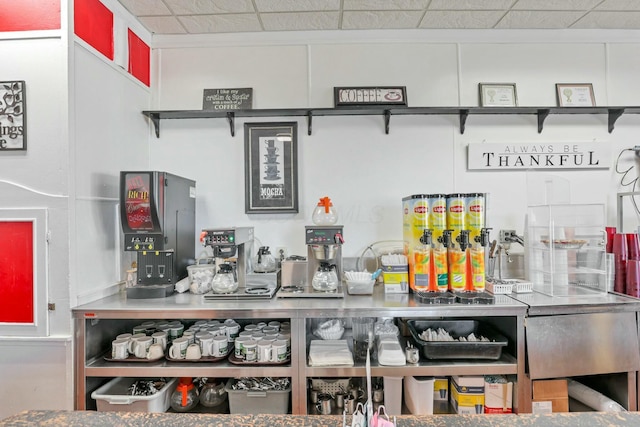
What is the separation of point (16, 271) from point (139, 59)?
1.62m

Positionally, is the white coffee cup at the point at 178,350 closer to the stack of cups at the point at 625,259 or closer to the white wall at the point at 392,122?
the white wall at the point at 392,122

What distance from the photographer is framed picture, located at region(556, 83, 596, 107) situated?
2584mm

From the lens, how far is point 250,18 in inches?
96.2

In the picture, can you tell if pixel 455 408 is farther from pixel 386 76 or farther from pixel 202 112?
pixel 202 112

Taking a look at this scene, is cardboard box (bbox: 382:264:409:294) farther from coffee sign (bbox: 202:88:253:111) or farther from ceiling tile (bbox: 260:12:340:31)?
ceiling tile (bbox: 260:12:340:31)

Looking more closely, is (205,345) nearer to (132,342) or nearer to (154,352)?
(154,352)

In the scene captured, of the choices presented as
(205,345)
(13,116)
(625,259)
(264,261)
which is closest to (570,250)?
(625,259)

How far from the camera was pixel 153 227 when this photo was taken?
2.01 m

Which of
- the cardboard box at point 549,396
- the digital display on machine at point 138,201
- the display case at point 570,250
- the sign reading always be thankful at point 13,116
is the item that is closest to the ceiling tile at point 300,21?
the digital display on machine at point 138,201

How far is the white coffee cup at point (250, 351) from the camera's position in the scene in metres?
1.85

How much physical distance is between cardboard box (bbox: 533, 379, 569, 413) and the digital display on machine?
2347 millimetres

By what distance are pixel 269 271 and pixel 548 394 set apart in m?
1.80

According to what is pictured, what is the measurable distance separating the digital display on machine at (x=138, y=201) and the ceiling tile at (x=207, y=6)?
1.22 meters

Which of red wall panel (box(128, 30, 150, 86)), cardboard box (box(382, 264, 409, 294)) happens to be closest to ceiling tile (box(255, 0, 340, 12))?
red wall panel (box(128, 30, 150, 86))
